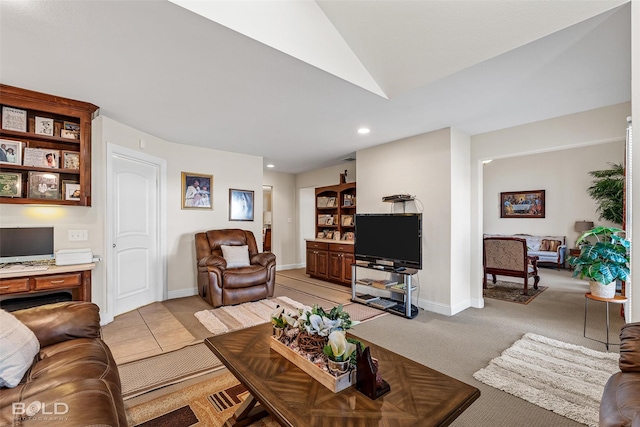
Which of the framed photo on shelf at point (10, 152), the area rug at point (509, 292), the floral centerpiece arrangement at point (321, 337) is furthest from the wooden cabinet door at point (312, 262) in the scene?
the framed photo on shelf at point (10, 152)

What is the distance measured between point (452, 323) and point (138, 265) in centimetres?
413

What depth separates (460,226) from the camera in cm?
385

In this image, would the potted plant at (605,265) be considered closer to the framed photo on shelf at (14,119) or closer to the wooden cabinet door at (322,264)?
the wooden cabinet door at (322,264)

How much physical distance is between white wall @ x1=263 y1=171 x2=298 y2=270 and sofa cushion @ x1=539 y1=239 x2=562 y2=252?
19.9ft

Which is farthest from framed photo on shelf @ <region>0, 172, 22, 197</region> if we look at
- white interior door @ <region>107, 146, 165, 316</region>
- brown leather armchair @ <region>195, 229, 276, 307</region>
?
brown leather armchair @ <region>195, 229, 276, 307</region>

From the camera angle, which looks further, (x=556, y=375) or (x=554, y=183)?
(x=554, y=183)

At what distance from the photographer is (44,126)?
2.88m

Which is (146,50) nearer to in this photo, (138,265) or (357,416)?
(357,416)

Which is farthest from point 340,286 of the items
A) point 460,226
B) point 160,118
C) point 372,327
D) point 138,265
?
point 160,118

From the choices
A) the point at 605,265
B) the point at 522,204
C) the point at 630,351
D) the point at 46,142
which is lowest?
the point at 630,351

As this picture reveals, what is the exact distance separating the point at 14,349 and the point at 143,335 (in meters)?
1.85

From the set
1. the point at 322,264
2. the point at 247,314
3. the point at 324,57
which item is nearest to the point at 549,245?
the point at 322,264

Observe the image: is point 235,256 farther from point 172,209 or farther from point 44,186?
point 44,186

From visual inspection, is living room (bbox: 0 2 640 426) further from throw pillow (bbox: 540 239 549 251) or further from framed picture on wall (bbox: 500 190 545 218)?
framed picture on wall (bbox: 500 190 545 218)
